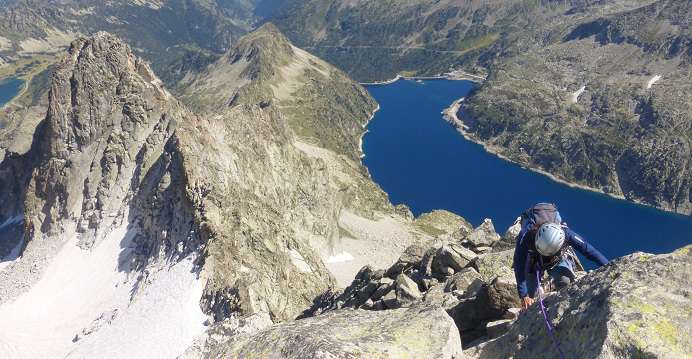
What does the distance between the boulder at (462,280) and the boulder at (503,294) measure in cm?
338

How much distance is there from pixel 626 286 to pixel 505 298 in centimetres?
509

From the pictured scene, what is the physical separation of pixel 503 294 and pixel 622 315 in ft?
18.3

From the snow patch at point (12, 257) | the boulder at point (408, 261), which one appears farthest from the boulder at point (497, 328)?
the snow patch at point (12, 257)

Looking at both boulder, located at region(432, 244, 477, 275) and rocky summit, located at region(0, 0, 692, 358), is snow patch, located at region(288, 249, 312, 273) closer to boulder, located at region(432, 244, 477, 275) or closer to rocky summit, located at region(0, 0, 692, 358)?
rocky summit, located at region(0, 0, 692, 358)

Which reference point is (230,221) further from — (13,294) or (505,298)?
(505,298)

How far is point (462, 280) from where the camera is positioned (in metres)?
19.5

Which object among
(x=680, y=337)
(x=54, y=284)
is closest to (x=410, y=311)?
(x=680, y=337)

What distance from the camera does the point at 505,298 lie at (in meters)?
15.3

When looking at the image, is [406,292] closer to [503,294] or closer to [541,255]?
[503,294]

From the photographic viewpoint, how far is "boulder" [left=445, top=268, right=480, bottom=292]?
19.2 meters

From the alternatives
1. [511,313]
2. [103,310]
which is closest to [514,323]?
[511,313]

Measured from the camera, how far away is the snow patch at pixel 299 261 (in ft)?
158

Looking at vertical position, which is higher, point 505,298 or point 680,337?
point 680,337

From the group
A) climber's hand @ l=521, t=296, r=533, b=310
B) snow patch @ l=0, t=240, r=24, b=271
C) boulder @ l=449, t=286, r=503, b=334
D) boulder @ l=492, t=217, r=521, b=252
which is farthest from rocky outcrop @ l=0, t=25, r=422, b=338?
climber's hand @ l=521, t=296, r=533, b=310
